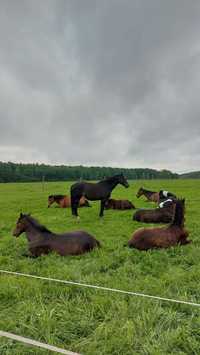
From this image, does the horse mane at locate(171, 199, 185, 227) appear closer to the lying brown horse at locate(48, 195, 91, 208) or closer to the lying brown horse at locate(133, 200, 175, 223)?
the lying brown horse at locate(133, 200, 175, 223)

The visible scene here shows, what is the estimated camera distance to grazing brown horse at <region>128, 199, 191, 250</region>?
5836 millimetres

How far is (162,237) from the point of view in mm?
5918

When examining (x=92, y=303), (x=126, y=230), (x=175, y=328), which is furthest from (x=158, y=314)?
(x=126, y=230)

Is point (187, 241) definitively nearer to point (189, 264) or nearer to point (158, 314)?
point (189, 264)

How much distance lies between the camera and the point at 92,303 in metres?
3.32

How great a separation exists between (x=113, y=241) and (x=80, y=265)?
6.67ft

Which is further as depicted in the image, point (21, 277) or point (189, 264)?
point (189, 264)

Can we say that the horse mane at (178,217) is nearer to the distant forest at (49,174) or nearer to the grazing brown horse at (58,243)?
the grazing brown horse at (58,243)

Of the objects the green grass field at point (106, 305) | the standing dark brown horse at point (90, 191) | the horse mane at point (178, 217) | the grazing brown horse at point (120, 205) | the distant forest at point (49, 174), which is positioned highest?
the distant forest at point (49, 174)

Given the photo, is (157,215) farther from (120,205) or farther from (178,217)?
(120,205)

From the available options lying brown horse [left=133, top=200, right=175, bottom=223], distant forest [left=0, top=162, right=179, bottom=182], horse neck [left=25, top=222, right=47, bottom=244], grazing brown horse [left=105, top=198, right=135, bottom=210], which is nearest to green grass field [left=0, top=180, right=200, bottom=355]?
horse neck [left=25, top=222, right=47, bottom=244]

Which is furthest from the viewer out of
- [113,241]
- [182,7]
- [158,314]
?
[182,7]

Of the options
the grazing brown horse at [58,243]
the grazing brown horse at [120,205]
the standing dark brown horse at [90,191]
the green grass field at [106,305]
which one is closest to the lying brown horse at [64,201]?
the grazing brown horse at [120,205]

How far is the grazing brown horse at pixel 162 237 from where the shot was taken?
584cm
